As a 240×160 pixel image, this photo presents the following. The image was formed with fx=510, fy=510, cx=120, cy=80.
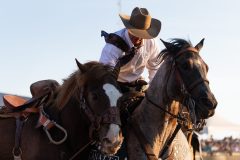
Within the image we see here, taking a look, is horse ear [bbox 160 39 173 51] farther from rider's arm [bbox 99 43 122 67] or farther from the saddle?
the saddle

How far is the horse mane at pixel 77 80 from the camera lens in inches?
248

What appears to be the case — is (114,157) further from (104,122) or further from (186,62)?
(186,62)

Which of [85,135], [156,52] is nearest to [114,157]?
[85,135]

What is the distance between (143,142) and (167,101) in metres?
0.62

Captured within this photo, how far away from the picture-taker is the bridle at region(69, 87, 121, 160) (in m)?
5.88

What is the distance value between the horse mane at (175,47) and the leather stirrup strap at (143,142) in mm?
997

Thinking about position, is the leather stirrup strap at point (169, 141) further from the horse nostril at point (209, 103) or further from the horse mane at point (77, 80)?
the horse mane at point (77, 80)

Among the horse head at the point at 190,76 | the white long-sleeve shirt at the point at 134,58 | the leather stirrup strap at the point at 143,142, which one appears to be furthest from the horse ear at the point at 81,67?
the horse head at the point at 190,76

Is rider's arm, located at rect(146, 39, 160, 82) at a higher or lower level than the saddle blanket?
higher

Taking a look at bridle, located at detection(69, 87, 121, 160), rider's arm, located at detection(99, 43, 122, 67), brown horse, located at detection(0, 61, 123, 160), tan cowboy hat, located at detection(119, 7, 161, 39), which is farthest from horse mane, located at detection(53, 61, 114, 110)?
tan cowboy hat, located at detection(119, 7, 161, 39)

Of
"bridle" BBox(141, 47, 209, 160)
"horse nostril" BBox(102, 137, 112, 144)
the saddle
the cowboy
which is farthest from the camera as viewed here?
the cowboy

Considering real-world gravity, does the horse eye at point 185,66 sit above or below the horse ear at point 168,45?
below

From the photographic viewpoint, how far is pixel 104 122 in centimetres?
589

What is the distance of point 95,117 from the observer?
6.03m
